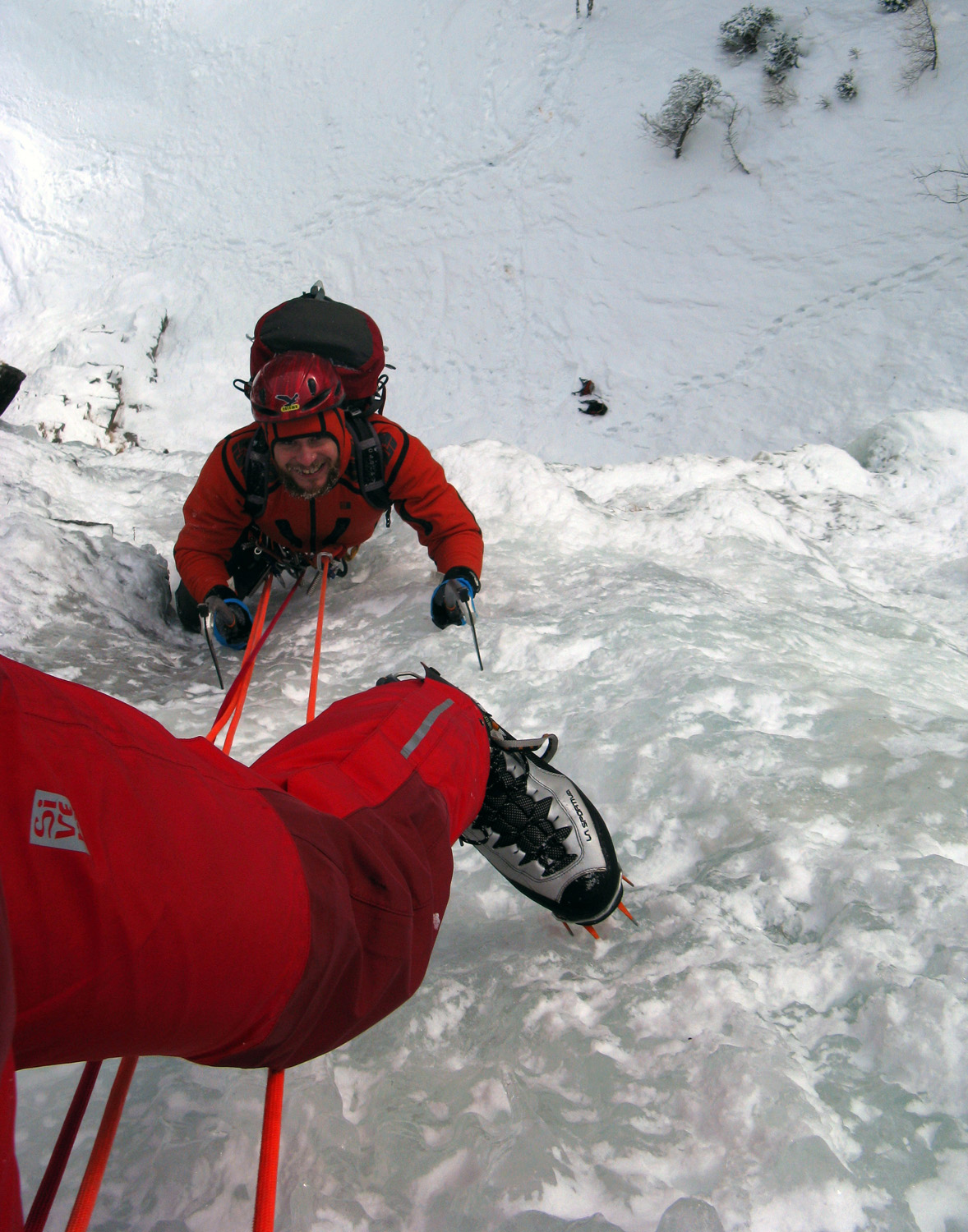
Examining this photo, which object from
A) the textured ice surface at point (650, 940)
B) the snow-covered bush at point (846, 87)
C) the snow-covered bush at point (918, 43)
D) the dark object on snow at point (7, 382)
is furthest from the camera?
the snow-covered bush at point (846, 87)

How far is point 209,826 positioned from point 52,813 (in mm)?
200

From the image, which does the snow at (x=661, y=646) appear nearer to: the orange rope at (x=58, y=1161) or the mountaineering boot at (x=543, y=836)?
the mountaineering boot at (x=543, y=836)

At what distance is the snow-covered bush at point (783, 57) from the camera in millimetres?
10219

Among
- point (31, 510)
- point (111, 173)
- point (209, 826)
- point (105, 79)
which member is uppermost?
point (105, 79)

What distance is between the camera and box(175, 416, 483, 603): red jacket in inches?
119

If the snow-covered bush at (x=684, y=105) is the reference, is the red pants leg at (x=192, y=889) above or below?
below

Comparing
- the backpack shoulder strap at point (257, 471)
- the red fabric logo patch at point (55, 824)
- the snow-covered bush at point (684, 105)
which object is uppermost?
the snow-covered bush at point (684, 105)

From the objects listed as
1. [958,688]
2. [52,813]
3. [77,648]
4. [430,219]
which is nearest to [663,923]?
[52,813]

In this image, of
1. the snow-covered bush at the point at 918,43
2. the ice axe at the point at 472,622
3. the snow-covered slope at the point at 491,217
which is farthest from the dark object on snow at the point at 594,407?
the ice axe at the point at 472,622

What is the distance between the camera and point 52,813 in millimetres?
670

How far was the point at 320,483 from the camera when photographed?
9.43ft

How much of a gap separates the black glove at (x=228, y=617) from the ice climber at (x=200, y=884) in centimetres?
173

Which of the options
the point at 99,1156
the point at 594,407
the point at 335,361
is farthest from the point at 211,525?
the point at 594,407

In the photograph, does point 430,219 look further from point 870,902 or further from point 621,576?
point 870,902
